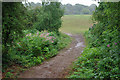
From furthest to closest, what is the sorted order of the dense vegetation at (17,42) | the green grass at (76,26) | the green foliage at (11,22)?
1. the green grass at (76,26)
2. the dense vegetation at (17,42)
3. the green foliage at (11,22)

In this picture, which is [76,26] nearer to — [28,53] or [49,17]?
[49,17]

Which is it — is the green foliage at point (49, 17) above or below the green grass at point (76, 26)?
above

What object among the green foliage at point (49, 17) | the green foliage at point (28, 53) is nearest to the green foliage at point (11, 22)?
the green foliage at point (28, 53)

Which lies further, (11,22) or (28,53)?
(28,53)

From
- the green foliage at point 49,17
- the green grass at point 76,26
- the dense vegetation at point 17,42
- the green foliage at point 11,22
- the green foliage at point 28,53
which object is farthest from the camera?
the green grass at point 76,26

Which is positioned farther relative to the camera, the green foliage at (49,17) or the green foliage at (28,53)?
the green foliage at (49,17)

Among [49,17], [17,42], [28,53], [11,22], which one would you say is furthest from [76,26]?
[11,22]

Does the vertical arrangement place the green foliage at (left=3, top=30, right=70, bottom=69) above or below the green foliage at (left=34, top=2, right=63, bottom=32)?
below

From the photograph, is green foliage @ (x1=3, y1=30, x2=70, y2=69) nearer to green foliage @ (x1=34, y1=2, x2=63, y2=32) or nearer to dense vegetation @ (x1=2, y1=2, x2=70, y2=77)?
dense vegetation @ (x1=2, y1=2, x2=70, y2=77)

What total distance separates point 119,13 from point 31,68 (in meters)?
4.75

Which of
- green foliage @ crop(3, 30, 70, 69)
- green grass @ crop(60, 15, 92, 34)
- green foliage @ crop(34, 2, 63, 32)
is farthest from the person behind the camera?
green grass @ crop(60, 15, 92, 34)

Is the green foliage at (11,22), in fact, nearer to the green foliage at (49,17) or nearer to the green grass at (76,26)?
the green foliage at (49,17)

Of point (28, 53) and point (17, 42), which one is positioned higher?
point (17, 42)

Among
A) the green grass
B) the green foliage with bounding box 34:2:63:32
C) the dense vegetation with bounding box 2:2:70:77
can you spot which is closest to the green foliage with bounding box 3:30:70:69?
the dense vegetation with bounding box 2:2:70:77
